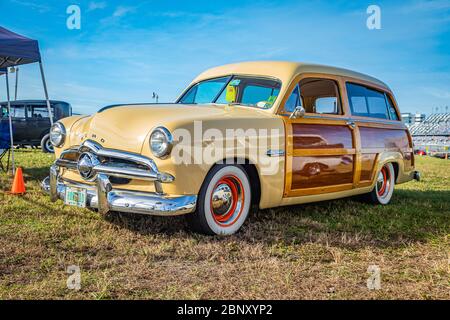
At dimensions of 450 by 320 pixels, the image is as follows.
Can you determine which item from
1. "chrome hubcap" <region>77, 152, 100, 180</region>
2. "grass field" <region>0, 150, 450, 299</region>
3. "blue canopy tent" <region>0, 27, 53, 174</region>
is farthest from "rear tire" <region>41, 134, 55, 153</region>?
"chrome hubcap" <region>77, 152, 100, 180</region>

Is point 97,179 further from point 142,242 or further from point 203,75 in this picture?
point 203,75

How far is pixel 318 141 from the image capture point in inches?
177

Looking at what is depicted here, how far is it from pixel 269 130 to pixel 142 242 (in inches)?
60.4

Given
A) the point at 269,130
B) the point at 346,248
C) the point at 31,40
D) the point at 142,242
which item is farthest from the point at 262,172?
the point at 31,40

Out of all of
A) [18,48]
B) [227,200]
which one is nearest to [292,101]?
[227,200]

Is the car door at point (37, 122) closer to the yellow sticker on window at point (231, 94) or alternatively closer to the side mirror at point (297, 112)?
the yellow sticker on window at point (231, 94)

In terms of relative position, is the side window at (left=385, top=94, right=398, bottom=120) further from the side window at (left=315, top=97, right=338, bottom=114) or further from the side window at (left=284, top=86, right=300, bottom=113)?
the side window at (left=284, top=86, right=300, bottom=113)

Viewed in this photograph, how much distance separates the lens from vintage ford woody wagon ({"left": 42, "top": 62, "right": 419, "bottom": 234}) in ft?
11.2

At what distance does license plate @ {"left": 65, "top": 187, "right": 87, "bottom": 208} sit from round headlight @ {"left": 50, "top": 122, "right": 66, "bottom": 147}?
2.03 ft

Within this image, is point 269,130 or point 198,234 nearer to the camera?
point 198,234

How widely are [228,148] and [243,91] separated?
1.19 m

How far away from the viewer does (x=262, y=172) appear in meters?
3.94

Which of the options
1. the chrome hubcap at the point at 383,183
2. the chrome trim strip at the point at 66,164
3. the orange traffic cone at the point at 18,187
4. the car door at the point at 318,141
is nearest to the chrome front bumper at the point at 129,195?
the chrome trim strip at the point at 66,164

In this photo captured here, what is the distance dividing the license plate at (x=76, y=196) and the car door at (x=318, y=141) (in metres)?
1.89
